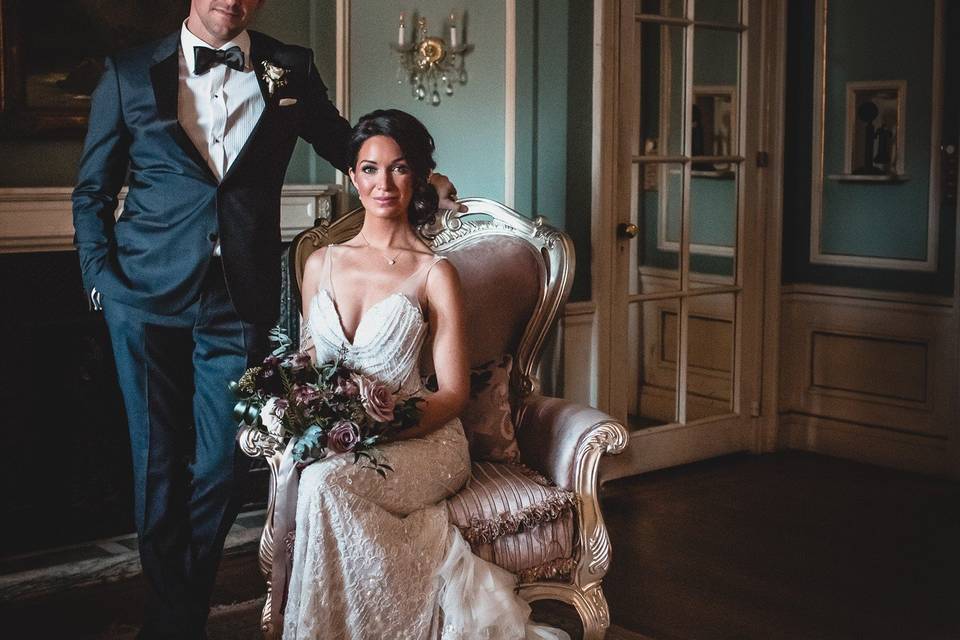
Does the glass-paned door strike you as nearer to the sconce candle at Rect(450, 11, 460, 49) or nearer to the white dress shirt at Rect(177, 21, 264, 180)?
the sconce candle at Rect(450, 11, 460, 49)

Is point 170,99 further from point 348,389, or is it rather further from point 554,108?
point 554,108

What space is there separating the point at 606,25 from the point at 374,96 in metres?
0.98

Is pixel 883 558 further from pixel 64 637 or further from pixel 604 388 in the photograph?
pixel 64 637

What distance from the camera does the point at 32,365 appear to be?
4.16m

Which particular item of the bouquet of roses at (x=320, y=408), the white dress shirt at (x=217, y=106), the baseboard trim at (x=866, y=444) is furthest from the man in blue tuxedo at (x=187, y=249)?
the baseboard trim at (x=866, y=444)

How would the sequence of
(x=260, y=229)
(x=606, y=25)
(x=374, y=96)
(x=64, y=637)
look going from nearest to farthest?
1. (x=260, y=229)
2. (x=64, y=637)
3. (x=606, y=25)
4. (x=374, y=96)

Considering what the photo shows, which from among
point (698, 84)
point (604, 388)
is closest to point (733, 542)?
point (604, 388)

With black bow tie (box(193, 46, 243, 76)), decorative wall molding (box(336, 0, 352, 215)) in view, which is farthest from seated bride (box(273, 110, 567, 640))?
decorative wall molding (box(336, 0, 352, 215))

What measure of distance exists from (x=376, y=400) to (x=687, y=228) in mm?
2751

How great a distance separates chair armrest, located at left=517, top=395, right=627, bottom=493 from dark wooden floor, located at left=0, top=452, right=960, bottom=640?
1.92ft

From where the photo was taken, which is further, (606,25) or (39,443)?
(606,25)

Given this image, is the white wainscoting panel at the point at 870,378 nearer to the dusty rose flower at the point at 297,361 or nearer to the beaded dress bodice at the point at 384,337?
the beaded dress bodice at the point at 384,337

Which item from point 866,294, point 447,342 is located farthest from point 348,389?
point 866,294

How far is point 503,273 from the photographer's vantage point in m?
3.39
